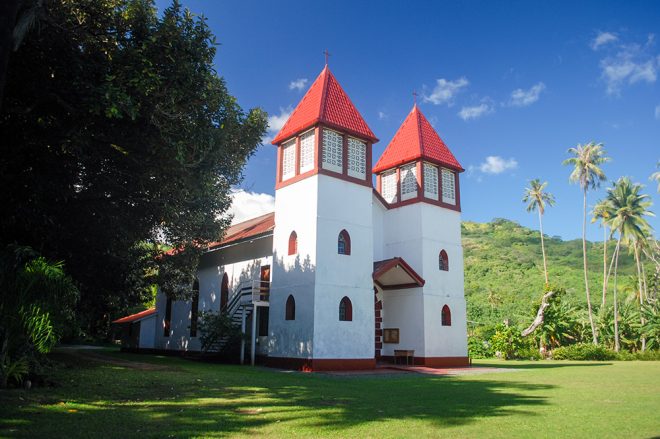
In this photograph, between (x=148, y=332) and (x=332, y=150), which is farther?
(x=148, y=332)

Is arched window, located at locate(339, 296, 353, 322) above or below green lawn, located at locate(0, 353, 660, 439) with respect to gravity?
above

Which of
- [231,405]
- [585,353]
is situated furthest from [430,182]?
[231,405]

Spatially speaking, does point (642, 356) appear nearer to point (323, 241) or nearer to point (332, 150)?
point (323, 241)

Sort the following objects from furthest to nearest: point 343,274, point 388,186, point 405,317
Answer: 1. point 388,186
2. point 405,317
3. point 343,274

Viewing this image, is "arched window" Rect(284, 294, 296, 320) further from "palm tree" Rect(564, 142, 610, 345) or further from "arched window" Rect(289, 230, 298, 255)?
"palm tree" Rect(564, 142, 610, 345)

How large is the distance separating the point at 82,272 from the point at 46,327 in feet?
31.2

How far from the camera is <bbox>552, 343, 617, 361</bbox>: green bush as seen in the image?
32.6 m

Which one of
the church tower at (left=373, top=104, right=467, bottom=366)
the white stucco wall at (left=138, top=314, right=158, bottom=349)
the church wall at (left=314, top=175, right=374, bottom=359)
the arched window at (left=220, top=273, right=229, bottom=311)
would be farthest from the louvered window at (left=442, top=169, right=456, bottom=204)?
the white stucco wall at (left=138, top=314, right=158, bottom=349)

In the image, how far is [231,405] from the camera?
9.14m

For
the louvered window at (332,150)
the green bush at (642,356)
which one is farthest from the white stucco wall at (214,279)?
the green bush at (642,356)

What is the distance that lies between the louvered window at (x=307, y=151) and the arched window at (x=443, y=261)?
8.40 m

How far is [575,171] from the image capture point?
141 ft

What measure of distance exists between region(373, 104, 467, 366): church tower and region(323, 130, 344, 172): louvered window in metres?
4.91

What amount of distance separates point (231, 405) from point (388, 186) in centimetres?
1963
